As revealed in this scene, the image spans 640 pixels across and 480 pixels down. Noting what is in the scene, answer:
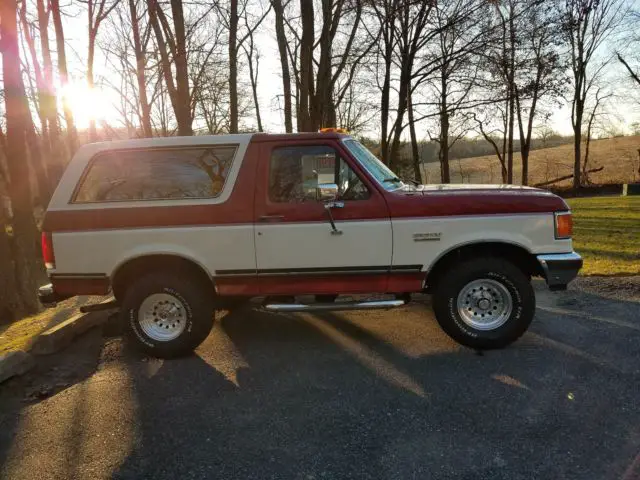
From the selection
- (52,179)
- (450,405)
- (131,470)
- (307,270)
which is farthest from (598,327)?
(52,179)

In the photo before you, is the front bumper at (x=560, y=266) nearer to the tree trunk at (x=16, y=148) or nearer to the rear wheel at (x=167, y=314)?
the rear wheel at (x=167, y=314)

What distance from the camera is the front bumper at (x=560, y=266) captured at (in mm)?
4211

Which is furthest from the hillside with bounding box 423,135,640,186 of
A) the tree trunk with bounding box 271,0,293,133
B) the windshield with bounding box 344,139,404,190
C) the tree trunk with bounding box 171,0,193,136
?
the windshield with bounding box 344,139,404,190

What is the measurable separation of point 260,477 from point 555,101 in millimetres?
13734

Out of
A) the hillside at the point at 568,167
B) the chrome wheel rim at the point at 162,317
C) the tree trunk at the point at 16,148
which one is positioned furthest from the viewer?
the hillside at the point at 568,167

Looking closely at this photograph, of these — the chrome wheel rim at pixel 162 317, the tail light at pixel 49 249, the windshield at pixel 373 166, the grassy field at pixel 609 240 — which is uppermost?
the windshield at pixel 373 166

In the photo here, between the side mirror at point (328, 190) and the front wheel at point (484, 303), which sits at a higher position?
the side mirror at point (328, 190)

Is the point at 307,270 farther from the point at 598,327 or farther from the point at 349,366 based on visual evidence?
the point at 598,327

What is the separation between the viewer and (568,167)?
42188 millimetres

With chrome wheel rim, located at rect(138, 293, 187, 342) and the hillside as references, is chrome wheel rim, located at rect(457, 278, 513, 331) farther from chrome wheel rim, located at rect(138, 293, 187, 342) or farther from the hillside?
the hillside

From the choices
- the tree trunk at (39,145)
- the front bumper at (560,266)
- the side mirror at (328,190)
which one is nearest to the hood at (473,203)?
the front bumper at (560,266)

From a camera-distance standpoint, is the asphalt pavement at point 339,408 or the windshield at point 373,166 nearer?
the asphalt pavement at point 339,408

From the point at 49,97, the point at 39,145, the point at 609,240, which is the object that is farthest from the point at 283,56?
the point at 609,240

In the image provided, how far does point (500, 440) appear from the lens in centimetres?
299
